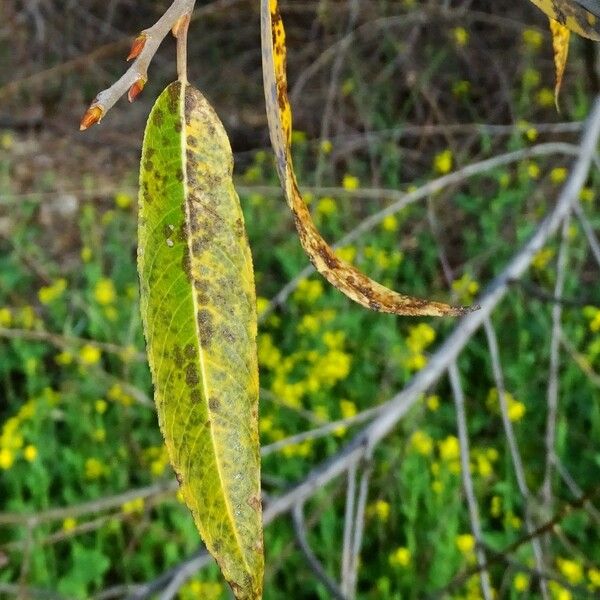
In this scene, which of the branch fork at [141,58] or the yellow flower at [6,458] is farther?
the yellow flower at [6,458]

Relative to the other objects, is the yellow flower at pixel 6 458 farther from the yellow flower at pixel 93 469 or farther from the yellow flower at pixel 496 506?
the yellow flower at pixel 496 506

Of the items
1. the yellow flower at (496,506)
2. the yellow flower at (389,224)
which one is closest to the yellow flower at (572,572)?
the yellow flower at (496,506)

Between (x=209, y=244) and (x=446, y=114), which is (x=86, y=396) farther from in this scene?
(x=209, y=244)

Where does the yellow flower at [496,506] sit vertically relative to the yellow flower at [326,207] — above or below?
below

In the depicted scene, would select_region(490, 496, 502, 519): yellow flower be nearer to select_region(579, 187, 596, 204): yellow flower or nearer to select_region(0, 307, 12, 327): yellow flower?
select_region(579, 187, 596, 204): yellow flower

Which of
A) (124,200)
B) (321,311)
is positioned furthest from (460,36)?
(124,200)

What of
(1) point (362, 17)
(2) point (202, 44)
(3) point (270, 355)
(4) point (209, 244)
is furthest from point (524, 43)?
(4) point (209, 244)
